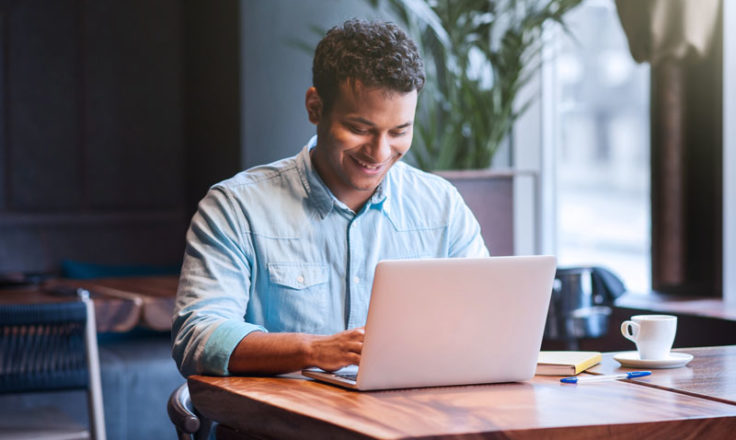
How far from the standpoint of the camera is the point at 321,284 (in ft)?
6.71

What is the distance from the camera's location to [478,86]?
13.2ft

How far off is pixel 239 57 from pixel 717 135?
2.31 meters

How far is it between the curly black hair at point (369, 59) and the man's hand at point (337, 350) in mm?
524

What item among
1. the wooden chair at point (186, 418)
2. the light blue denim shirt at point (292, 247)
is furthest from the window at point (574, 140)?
the wooden chair at point (186, 418)

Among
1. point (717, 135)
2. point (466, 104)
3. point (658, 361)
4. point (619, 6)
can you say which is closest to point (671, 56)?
point (619, 6)

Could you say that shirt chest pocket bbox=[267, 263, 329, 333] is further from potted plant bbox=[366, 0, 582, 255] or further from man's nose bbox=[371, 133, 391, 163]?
potted plant bbox=[366, 0, 582, 255]

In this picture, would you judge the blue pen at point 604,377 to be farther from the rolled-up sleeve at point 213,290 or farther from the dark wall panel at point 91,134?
the dark wall panel at point 91,134

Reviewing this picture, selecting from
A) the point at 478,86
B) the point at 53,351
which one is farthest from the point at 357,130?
the point at 478,86

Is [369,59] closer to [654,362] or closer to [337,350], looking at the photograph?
[337,350]

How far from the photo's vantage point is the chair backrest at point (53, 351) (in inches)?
111

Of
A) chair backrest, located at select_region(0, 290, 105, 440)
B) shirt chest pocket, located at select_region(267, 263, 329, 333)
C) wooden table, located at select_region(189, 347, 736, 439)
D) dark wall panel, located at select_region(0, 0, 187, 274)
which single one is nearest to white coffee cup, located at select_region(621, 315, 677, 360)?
wooden table, located at select_region(189, 347, 736, 439)

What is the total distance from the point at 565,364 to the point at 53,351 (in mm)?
1763

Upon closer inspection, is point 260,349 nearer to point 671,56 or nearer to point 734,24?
point 671,56

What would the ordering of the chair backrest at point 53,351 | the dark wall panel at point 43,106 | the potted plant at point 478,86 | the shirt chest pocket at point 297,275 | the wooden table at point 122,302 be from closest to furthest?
the shirt chest pocket at point 297,275 < the chair backrest at point 53,351 < the wooden table at point 122,302 < the potted plant at point 478,86 < the dark wall panel at point 43,106
